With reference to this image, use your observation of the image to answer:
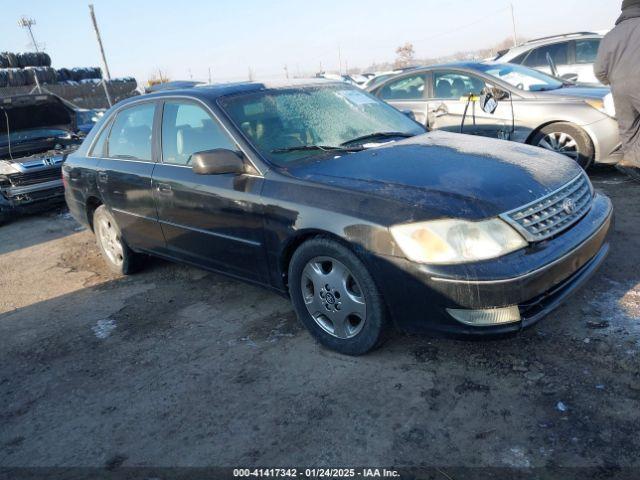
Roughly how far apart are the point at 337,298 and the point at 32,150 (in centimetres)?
689

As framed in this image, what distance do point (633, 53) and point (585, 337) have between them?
3.23m

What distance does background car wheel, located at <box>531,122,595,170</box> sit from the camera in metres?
5.78

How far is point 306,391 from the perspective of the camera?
2.76m

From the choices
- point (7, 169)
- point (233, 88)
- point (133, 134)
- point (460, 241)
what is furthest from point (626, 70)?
point (7, 169)

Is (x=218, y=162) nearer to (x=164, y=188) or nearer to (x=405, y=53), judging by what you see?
(x=164, y=188)

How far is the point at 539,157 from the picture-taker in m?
3.25

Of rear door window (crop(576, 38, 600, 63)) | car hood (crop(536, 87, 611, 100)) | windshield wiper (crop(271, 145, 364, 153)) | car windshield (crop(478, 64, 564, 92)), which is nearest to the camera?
windshield wiper (crop(271, 145, 364, 153))

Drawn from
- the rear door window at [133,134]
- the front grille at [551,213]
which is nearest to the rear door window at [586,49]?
the front grille at [551,213]

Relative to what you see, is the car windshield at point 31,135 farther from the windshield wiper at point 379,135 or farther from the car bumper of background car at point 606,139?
the car bumper of background car at point 606,139

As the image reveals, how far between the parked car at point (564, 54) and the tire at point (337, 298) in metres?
7.40

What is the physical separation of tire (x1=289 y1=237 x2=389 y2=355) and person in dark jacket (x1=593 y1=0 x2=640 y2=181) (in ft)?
12.2

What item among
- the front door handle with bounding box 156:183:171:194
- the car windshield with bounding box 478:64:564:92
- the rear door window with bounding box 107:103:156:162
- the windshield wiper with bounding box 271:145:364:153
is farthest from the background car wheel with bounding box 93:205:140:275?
the car windshield with bounding box 478:64:564:92

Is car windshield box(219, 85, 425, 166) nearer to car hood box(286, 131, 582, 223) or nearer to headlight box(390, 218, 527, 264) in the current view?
car hood box(286, 131, 582, 223)

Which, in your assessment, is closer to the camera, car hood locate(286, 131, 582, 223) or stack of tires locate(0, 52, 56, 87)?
car hood locate(286, 131, 582, 223)
